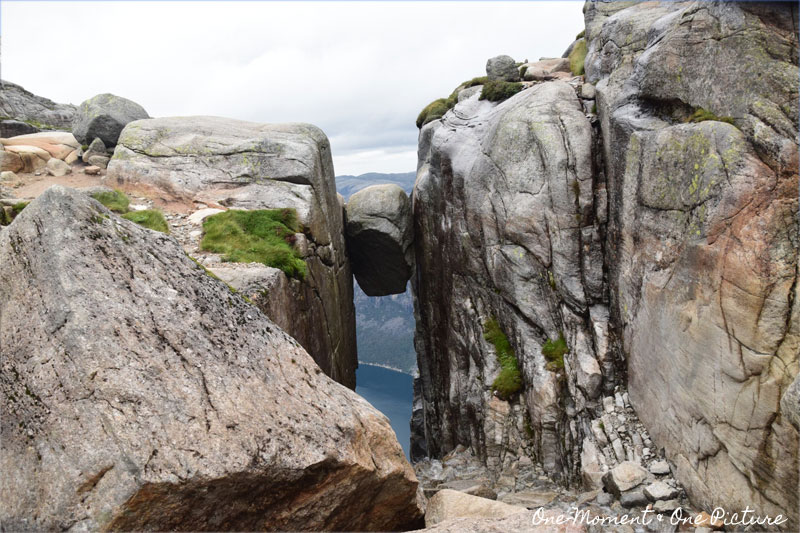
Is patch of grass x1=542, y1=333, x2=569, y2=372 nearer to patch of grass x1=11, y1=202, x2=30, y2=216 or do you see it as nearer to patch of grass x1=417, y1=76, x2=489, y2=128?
patch of grass x1=417, y1=76, x2=489, y2=128

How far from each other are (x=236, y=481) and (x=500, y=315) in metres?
21.2

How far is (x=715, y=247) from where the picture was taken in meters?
13.8

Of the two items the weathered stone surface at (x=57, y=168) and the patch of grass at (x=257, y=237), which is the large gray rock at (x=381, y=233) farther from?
the weathered stone surface at (x=57, y=168)

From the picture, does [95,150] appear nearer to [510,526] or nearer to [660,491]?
[510,526]

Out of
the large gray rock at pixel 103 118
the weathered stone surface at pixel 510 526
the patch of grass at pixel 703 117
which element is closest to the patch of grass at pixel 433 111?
the large gray rock at pixel 103 118

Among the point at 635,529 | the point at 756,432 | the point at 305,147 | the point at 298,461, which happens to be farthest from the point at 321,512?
the point at 305,147

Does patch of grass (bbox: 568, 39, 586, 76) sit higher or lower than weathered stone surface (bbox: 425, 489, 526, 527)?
higher

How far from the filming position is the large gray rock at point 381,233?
3700 cm

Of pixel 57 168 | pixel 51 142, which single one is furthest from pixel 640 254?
pixel 51 142

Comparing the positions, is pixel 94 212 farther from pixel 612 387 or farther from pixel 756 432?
pixel 612 387

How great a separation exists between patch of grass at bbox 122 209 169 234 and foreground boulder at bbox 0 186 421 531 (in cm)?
1362

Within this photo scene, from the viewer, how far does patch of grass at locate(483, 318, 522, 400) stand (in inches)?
987

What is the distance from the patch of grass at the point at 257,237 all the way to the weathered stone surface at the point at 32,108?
1841 inches

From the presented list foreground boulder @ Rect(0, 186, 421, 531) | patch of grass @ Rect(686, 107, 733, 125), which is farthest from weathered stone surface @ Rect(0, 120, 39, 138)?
patch of grass @ Rect(686, 107, 733, 125)
